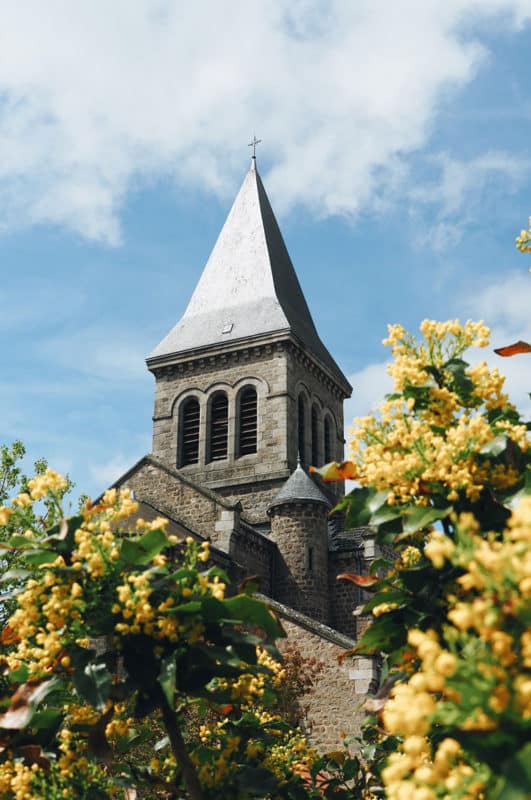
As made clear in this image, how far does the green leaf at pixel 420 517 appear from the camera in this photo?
128 inches

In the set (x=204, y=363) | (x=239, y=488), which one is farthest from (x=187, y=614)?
(x=204, y=363)

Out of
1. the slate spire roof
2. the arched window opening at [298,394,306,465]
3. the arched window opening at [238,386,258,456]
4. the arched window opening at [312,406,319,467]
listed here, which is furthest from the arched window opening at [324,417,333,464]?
the arched window opening at [238,386,258,456]

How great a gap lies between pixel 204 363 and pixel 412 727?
90.8 ft

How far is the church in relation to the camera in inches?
834

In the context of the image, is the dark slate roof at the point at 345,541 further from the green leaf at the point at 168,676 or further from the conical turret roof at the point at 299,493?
the green leaf at the point at 168,676

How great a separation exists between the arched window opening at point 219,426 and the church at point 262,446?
41 millimetres

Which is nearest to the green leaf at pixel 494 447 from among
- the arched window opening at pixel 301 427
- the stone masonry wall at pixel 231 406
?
the stone masonry wall at pixel 231 406

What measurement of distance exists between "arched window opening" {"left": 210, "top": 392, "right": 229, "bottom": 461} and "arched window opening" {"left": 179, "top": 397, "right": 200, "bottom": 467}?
58cm

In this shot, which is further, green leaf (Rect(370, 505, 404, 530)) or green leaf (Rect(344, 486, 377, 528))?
green leaf (Rect(344, 486, 377, 528))

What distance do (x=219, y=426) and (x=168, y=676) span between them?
2532 cm

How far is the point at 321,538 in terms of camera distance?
23.0m

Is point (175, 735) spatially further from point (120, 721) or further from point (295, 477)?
point (295, 477)

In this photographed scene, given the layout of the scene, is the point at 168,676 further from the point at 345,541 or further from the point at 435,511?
the point at 345,541

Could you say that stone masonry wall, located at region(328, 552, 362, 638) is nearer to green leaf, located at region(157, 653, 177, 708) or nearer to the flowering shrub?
the flowering shrub
